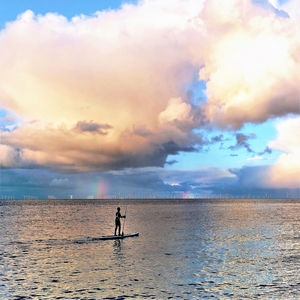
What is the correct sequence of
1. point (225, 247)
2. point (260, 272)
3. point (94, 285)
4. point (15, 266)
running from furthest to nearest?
point (225, 247) → point (15, 266) → point (260, 272) → point (94, 285)

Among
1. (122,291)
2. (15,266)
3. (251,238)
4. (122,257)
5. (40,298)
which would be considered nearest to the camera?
(40,298)

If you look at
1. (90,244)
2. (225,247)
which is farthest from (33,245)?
(225,247)

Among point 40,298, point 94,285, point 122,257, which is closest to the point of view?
point 40,298

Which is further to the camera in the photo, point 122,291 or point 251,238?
point 251,238

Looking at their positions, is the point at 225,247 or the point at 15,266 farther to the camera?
the point at 225,247

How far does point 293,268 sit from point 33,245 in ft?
Result: 104

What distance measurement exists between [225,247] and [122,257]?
1401 centimetres

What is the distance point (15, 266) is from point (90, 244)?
1561 cm

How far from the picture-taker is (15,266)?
33594 mm

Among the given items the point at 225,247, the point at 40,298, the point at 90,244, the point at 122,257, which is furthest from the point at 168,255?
the point at 40,298

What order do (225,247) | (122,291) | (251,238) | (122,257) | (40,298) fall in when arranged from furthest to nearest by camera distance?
(251,238)
(225,247)
(122,257)
(122,291)
(40,298)

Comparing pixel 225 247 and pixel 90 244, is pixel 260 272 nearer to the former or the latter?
pixel 225 247

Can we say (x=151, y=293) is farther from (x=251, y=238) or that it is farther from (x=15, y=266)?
(x=251, y=238)

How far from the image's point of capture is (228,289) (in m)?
24.9
